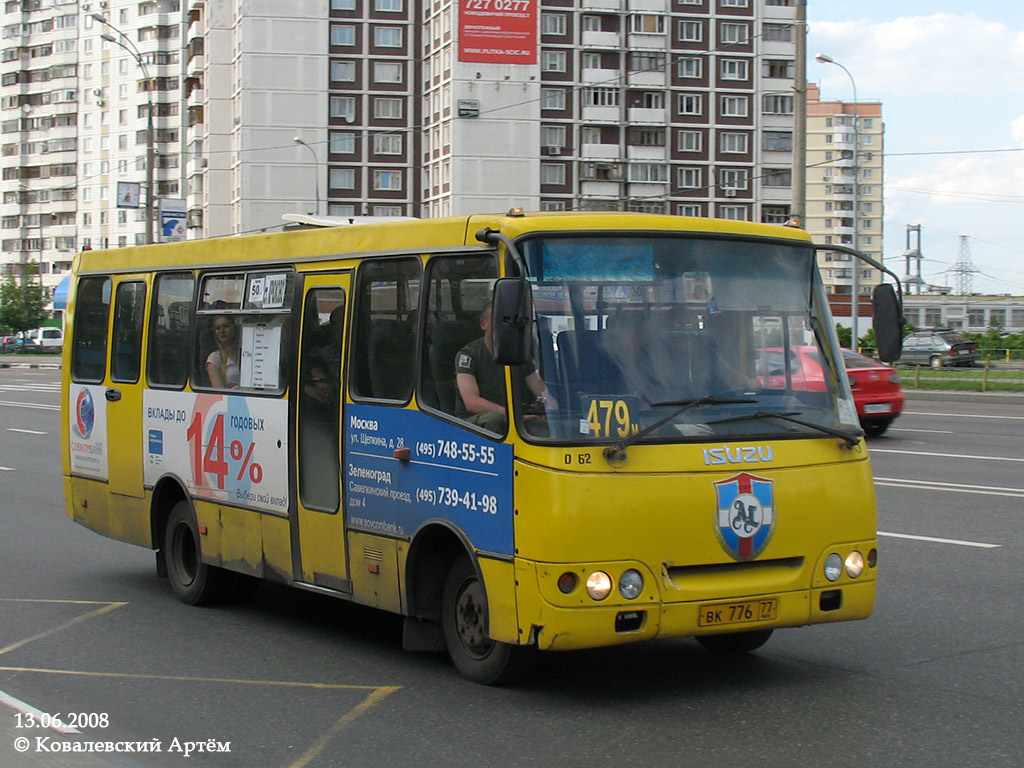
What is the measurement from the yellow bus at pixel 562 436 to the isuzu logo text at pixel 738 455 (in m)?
0.01

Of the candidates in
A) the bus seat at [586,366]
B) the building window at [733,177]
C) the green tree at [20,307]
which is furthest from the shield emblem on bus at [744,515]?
the green tree at [20,307]

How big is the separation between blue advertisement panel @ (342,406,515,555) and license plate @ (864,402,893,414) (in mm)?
16466

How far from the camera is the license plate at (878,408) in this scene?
22953 mm

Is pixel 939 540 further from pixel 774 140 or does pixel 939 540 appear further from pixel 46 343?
pixel 46 343

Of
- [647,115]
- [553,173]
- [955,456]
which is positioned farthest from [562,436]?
[647,115]

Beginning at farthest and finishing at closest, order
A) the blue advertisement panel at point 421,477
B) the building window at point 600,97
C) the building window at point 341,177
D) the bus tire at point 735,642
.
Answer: the building window at point 341,177 < the building window at point 600,97 < the bus tire at point 735,642 < the blue advertisement panel at point 421,477

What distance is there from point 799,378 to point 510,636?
1975mm

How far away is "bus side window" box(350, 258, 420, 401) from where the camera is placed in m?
7.51

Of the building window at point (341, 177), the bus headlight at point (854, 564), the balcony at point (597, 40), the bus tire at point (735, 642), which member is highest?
the balcony at point (597, 40)

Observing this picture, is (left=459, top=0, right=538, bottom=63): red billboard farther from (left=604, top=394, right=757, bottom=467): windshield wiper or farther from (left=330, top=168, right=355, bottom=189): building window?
(left=604, top=394, right=757, bottom=467): windshield wiper

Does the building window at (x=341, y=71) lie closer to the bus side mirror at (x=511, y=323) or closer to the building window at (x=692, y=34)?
the building window at (x=692, y=34)

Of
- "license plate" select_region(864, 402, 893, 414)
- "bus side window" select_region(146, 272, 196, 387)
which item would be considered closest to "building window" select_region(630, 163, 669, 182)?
"license plate" select_region(864, 402, 893, 414)

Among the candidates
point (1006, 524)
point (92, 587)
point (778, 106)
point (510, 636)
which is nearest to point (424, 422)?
point (510, 636)

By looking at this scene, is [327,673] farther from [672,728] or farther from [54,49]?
[54,49]
